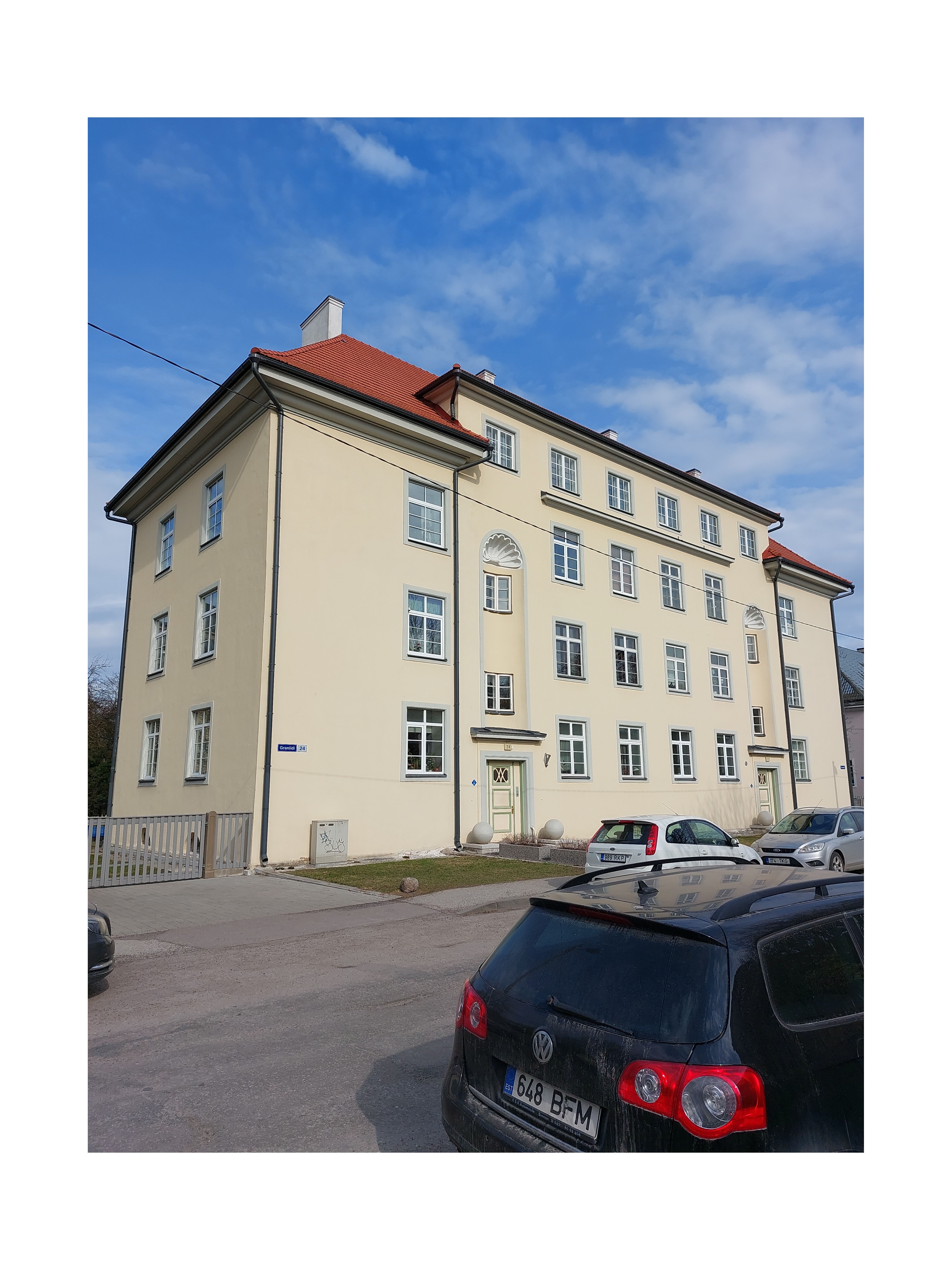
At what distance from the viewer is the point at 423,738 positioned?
2025 centimetres

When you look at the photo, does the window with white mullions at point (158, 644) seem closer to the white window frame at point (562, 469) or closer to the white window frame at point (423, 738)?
the white window frame at point (423, 738)

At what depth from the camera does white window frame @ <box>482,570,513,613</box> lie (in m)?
23.3

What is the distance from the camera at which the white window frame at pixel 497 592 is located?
76.4ft

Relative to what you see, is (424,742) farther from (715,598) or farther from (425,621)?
(715,598)

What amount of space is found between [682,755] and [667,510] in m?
9.24

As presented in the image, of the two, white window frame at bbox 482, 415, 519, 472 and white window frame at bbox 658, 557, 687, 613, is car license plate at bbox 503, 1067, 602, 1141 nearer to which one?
white window frame at bbox 482, 415, 519, 472

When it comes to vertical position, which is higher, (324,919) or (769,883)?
(769,883)

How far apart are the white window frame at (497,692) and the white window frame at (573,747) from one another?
6.03ft

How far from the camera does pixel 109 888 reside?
14492 mm

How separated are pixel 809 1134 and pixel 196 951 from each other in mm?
8448

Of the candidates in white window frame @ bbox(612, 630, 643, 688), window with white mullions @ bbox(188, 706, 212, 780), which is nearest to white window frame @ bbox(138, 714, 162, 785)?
window with white mullions @ bbox(188, 706, 212, 780)

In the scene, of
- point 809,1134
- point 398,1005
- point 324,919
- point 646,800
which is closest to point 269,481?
point 324,919

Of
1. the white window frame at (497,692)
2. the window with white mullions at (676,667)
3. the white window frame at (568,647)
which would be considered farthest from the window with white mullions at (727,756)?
the white window frame at (497,692)

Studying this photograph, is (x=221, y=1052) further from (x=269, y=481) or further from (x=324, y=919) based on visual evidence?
(x=269, y=481)
